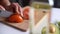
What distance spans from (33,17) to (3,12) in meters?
0.54

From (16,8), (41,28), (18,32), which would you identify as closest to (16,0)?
(16,8)

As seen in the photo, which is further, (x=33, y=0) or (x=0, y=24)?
(x=0, y=24)

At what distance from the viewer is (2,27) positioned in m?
0.81

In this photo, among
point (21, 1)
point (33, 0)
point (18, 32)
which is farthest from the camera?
point (21, 1)

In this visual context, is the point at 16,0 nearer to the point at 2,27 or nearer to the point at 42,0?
the point at 2,27

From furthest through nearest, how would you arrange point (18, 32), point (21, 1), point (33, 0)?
point (21, 1)
point (18, 32)
point (33, 0)

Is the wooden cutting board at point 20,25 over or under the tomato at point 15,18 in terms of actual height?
under

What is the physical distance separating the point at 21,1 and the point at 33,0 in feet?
2.20

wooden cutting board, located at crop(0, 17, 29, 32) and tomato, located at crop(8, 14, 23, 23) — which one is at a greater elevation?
tomato, located at crop(8, 14, 23, 23)

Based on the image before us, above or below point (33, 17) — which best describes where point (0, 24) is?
below

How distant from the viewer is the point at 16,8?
944mm

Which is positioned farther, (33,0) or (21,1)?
(21,1)

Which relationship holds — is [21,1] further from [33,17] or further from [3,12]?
[33,17]

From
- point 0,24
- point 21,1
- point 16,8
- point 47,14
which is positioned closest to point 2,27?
point 0,24
